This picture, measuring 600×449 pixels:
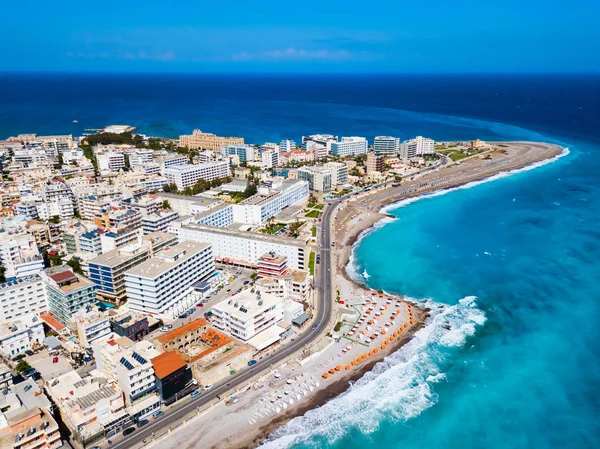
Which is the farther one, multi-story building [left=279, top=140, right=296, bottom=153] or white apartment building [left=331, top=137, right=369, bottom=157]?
multi-story building [left=279, top=140, right=296, bottom=153]

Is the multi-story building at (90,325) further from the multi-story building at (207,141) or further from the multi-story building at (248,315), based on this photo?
the multi-story building at (207,141)

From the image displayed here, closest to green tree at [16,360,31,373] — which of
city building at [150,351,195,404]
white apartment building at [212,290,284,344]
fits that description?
city building at [150,351,195,404]

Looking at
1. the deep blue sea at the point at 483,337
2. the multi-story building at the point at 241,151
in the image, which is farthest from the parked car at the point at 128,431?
the multi-story building at the point at 241,151

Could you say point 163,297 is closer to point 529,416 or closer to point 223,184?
point 529,416

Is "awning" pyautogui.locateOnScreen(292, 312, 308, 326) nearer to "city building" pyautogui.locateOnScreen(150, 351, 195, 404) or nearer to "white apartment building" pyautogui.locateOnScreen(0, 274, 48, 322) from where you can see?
"city building" pyautogui.locateOnScreen(150, 351, 195, 404)

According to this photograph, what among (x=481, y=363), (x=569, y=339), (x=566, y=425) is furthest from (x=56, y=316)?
(x=569, y=339)

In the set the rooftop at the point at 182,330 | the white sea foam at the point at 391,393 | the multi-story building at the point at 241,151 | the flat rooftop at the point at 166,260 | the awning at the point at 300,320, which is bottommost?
the white sea foam at the point at 391,393
